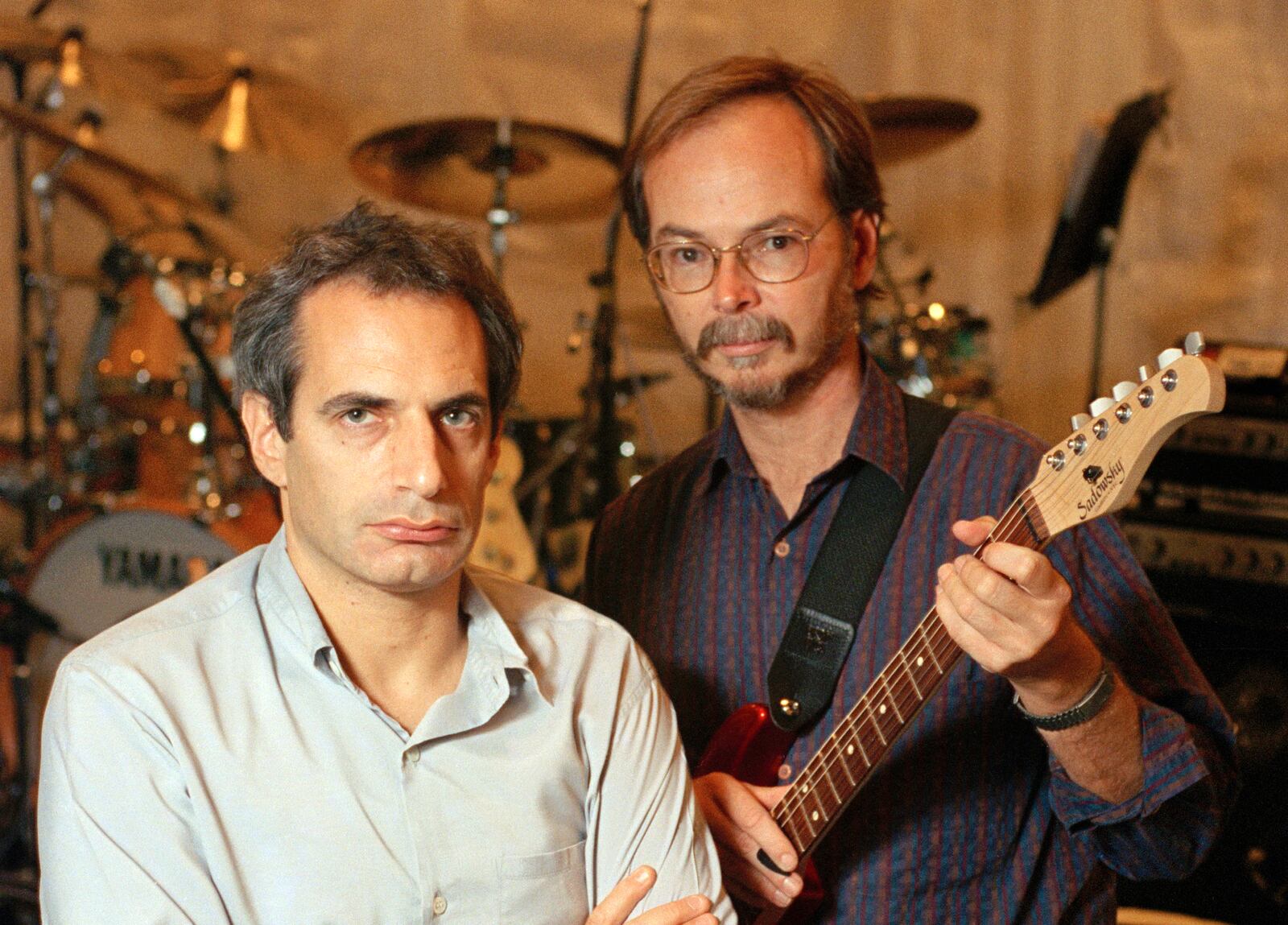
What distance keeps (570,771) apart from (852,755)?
0.42 meters

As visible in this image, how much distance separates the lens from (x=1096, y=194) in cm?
389

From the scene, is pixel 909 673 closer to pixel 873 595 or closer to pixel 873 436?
pixel 873 595

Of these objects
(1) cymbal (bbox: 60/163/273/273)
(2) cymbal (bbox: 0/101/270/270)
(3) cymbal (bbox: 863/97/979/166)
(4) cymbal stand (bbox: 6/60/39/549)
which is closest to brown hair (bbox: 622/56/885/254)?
(3) cymbal (bbox: 863/97/979/166)

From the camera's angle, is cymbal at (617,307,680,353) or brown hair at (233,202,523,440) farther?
cymbal at (617,307,680,353)

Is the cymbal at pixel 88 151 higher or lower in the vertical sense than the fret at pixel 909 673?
higher

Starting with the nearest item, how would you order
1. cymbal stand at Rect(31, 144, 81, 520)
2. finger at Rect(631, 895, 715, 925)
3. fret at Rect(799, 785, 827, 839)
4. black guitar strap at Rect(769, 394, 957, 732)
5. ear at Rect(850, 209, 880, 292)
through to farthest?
1. finger at Rect(631, 895, 715, 925)
2. fret at Rect(799, 785, 827, 839)
3. black guitar strap at Rect(769, 394, 957, 732)
4. ear at Rect(850, 209, 880, 292)
5. cymbal stand at Rect(31, 144, 81, 520)

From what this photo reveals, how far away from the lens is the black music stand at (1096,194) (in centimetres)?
367

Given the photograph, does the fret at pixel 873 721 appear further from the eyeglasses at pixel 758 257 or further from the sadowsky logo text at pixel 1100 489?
the eyeglasses at pixel 758 257

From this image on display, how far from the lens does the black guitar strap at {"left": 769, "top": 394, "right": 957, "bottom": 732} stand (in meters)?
1.89

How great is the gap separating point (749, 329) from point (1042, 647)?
0.76m

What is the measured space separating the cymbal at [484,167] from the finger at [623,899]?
273cm

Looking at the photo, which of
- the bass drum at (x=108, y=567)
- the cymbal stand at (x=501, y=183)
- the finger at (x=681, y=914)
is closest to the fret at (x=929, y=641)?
the finger at (x=681, y=914)

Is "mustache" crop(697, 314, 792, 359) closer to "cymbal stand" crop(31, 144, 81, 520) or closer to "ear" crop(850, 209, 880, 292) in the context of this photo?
"ear" crop(850, 209, 880, 292)

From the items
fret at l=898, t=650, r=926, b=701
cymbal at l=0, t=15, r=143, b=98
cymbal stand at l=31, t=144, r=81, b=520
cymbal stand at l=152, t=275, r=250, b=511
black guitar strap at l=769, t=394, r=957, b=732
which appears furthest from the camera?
cymbal stand at l=31, t=144, r=81, b=520
